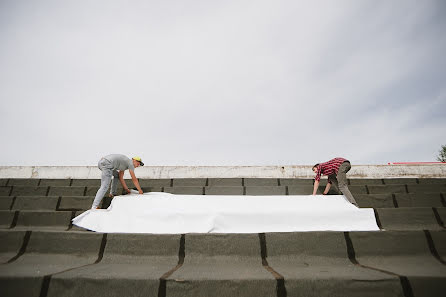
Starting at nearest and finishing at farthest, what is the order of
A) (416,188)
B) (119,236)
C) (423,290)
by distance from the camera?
(423,290) → (119,236) → (416,188)

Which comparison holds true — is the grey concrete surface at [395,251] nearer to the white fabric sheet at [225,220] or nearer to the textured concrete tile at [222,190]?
the white fabric sheet at [225,220]

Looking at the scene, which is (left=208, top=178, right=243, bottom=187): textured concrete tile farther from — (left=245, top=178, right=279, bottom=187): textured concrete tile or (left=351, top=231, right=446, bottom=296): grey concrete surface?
(left=351, top=231, right=446, bottom=296): grey concrete surface

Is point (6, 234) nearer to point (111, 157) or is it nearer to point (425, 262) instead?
point (111, 157)

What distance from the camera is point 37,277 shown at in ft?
4.55

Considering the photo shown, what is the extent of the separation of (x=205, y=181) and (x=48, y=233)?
280 cm

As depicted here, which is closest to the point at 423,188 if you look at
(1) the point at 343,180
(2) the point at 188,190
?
(1) the point at 343,180

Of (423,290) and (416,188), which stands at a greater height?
(416,188)

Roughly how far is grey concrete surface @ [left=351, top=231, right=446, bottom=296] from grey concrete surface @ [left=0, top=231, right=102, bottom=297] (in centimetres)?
217

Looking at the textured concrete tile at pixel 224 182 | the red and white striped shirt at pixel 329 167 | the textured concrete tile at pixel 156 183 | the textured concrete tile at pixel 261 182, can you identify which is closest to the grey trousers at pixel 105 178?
the textured concrete tile at pixel 156 183

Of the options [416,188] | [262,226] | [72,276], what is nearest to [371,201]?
[416,188]

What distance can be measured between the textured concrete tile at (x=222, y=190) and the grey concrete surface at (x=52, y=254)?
192 cm

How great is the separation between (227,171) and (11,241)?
398 cm

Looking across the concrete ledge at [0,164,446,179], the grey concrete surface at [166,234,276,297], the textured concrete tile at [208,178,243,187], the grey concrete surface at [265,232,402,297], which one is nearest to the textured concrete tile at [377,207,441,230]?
the grey concrete surface at [265,232,402,297]

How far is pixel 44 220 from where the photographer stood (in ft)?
8.18
